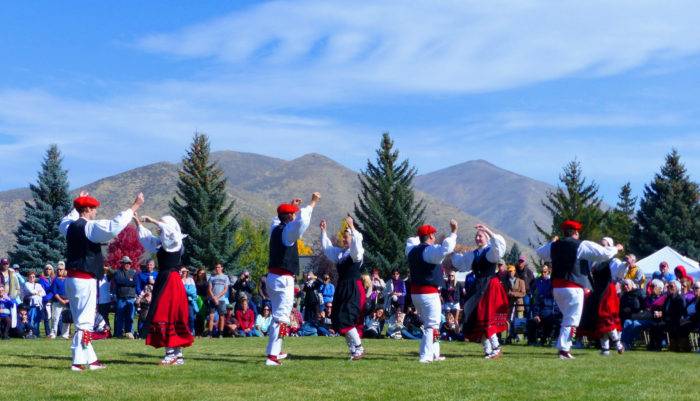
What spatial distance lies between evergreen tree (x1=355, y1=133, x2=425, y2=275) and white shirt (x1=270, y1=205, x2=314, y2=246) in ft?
129

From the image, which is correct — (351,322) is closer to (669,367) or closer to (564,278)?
(564,278)

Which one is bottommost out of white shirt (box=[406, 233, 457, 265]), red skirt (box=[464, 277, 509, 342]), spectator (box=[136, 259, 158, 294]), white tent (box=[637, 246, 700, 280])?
red skirt (box=[464, 277, 509, 342])

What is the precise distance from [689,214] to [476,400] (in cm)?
5471

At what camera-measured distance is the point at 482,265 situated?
13242 mm

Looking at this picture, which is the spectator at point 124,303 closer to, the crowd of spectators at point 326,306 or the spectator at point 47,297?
the crowd of spectators at point 326,306

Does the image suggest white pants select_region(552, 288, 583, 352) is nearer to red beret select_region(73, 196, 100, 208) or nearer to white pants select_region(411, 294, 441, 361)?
white pants select_region(411, 294, 441, 361)

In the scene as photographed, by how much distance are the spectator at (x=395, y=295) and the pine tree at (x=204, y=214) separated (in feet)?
87.4

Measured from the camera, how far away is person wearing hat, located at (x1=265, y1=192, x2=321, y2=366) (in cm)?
1180

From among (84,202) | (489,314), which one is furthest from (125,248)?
(84,202)

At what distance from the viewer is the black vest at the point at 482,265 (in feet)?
43.3

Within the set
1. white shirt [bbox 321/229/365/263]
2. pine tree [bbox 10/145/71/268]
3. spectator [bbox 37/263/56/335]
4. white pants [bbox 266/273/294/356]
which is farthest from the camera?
pine tree [bbox 10/145/71/268]

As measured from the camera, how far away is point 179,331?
38.3ft

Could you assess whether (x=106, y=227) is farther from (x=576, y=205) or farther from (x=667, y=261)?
(x=576, y=205)

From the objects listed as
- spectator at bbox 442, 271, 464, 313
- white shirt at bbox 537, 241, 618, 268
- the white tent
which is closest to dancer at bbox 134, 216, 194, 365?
white shirt at bbox 537, 241, 618, 268
